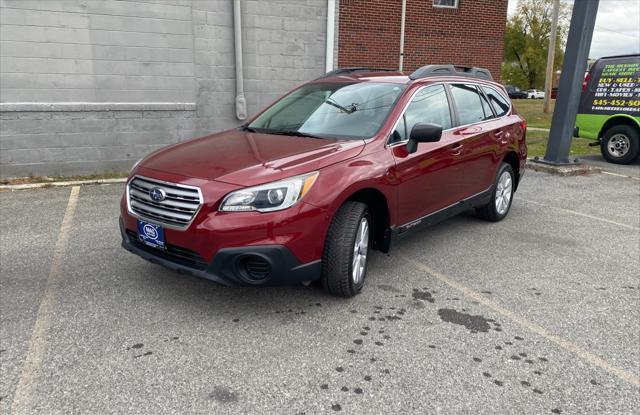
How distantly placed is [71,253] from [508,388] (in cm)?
395

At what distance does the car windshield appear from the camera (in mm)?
4031

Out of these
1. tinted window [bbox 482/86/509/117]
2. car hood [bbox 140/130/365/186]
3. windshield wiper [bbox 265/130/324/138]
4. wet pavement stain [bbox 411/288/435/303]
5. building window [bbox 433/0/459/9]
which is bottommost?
wet pavement stain [bbox 411/288/435/303]

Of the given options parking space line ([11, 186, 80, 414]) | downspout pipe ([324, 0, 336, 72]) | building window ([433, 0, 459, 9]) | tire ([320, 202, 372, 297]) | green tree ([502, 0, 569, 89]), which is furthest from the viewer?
green tree ([502, 0, 569, 89])

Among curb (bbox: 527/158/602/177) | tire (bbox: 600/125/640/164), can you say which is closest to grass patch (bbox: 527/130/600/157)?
tire (bbox: 600/125/640/164)

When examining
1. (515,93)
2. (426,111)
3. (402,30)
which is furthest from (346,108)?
(515,93)

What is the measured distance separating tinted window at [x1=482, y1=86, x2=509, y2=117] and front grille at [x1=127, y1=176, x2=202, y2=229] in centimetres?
381

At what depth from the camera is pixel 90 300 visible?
3.64 meters

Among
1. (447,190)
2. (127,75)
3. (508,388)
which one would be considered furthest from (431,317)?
(127,75)

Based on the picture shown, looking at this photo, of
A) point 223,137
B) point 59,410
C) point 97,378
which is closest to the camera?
Result: point 59,410

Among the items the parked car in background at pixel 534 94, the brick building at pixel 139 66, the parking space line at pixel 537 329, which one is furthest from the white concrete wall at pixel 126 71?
the parked car in background at pixel 534 94

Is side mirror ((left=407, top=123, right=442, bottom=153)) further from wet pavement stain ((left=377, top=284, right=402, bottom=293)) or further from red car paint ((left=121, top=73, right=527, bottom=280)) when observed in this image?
wet pavement stain ((left=377, top=284, right=402, bottom=293))

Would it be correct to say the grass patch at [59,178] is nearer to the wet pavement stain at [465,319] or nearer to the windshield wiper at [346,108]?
the windshield wiper at [346,108]

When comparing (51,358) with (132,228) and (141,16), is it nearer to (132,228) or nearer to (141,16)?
(132,228)

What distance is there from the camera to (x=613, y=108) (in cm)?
1023
